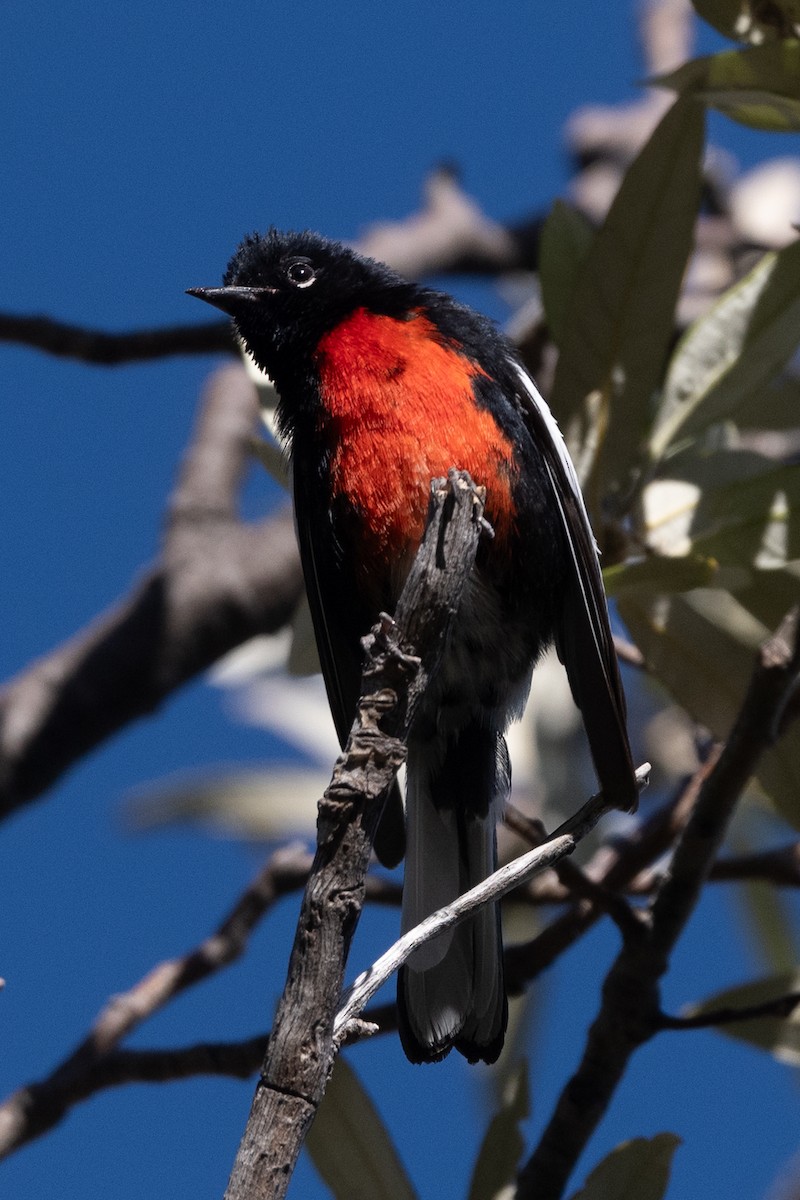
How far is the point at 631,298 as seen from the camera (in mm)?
3713

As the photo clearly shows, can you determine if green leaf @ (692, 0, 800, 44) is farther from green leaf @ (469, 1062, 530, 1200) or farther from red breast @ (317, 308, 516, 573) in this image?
green leaf @ (469, 1062, 530, 1200)

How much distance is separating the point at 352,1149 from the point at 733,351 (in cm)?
220

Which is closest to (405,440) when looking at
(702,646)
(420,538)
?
(420,538)

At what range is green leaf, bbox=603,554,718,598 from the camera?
3.29m

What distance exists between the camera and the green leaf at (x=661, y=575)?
10.8 ft

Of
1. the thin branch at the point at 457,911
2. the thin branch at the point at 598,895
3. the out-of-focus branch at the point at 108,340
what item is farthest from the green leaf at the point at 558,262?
the thin branch at the point at 457,911

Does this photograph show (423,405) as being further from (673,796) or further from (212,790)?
(212,790)

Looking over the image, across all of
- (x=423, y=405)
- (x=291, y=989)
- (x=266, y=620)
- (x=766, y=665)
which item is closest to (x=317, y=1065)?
(x=291, y=989)

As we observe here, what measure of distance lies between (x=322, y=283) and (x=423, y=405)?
813 millimetres

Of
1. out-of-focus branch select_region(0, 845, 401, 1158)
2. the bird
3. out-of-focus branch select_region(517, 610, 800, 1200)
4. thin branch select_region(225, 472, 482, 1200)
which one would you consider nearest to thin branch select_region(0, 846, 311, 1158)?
out-of-focus branch select_region(0, 845, 401, 1158)

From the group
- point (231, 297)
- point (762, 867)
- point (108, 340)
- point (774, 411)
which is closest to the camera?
point (762, 867)

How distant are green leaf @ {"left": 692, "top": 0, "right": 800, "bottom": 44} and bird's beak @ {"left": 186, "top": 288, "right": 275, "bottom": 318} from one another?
1.41 metres

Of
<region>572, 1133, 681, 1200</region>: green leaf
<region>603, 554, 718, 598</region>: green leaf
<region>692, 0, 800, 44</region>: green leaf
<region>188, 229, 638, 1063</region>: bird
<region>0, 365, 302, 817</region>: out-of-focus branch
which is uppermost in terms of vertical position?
<region>0, 365, 302, 817</region>: out-of-focus branch

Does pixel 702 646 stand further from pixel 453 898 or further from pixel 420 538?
pixel 453 898
